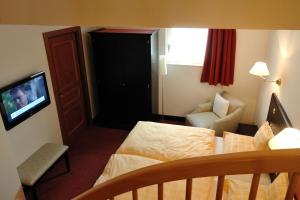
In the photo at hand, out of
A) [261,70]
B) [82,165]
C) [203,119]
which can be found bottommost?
[82,165]

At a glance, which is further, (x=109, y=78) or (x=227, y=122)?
(x=109, y=78)

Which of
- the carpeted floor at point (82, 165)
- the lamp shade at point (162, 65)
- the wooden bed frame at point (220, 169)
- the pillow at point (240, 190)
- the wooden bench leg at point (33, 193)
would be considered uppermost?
the wooden bed frame at point (220, 169)

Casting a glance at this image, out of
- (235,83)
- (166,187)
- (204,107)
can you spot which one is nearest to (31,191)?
(166,187)

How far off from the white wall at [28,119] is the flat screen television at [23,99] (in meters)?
0.10

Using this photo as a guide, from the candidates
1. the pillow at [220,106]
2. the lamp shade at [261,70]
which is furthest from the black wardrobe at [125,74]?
the lamp shade at [261,70]

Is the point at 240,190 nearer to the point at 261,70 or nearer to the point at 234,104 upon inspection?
the point at 261,70

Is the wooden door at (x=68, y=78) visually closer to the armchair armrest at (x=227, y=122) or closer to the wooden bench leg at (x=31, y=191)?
the wooden bench leg at (x=31, y=191)

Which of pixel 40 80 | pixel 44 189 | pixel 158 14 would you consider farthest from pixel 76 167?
pixel 158 14

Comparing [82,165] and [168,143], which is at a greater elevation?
[168,143]

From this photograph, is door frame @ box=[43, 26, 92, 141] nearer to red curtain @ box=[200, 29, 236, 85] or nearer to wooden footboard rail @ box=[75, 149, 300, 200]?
red curtain @ box=[200, 29, 236, 85]

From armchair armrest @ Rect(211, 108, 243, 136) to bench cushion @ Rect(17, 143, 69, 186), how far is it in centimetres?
258

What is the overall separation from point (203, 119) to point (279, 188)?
241cm

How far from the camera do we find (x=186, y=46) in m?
4.84

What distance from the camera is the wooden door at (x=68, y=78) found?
12.3ft
